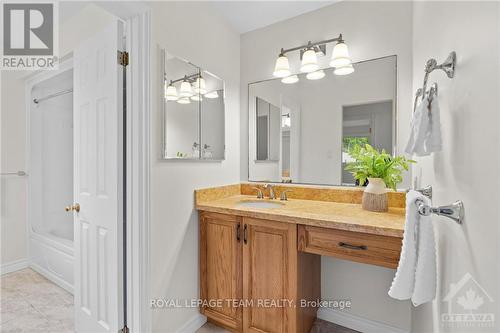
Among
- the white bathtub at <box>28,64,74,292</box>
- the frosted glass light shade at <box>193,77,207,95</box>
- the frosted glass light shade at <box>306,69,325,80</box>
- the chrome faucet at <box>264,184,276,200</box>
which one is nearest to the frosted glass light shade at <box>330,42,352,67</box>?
the frosted glass light shade at <box>306,69,325,80</box>

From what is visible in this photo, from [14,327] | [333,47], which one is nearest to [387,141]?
[333,47]

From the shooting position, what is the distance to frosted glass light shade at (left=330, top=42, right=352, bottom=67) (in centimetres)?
181

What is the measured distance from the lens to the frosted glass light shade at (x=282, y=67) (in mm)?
2047

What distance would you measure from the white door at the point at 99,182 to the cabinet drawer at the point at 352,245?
1121mm

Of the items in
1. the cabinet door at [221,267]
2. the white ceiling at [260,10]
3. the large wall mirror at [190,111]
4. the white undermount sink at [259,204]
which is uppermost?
the white ceiling at [260,10]

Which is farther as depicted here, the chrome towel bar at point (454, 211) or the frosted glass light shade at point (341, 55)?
the frosted glass light shade at point (341, 55)

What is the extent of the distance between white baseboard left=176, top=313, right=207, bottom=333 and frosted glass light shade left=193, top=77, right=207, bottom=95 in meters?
1.68

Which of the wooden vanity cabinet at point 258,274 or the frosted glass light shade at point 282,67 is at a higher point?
the frosted glass light shade at point 282,67

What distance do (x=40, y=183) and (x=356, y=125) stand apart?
11.6 feet

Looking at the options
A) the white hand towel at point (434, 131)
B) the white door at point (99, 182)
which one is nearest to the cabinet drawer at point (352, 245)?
the white hand towel at point (434, 131)

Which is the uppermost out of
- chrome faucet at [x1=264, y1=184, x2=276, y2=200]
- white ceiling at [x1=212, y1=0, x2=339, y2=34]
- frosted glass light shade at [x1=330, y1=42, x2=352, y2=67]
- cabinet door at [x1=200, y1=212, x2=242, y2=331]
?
white ceiling at [x1=212, y1=0, x2=339, y2=34]

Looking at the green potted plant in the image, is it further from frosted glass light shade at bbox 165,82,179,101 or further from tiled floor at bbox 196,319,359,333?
frosted glass light shade at bbox 165,82,179,101

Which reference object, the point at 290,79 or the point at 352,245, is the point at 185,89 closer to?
the point at 290,79

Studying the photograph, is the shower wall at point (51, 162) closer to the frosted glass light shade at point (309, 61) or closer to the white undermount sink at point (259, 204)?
the white undermount sink at point (259, 204)
